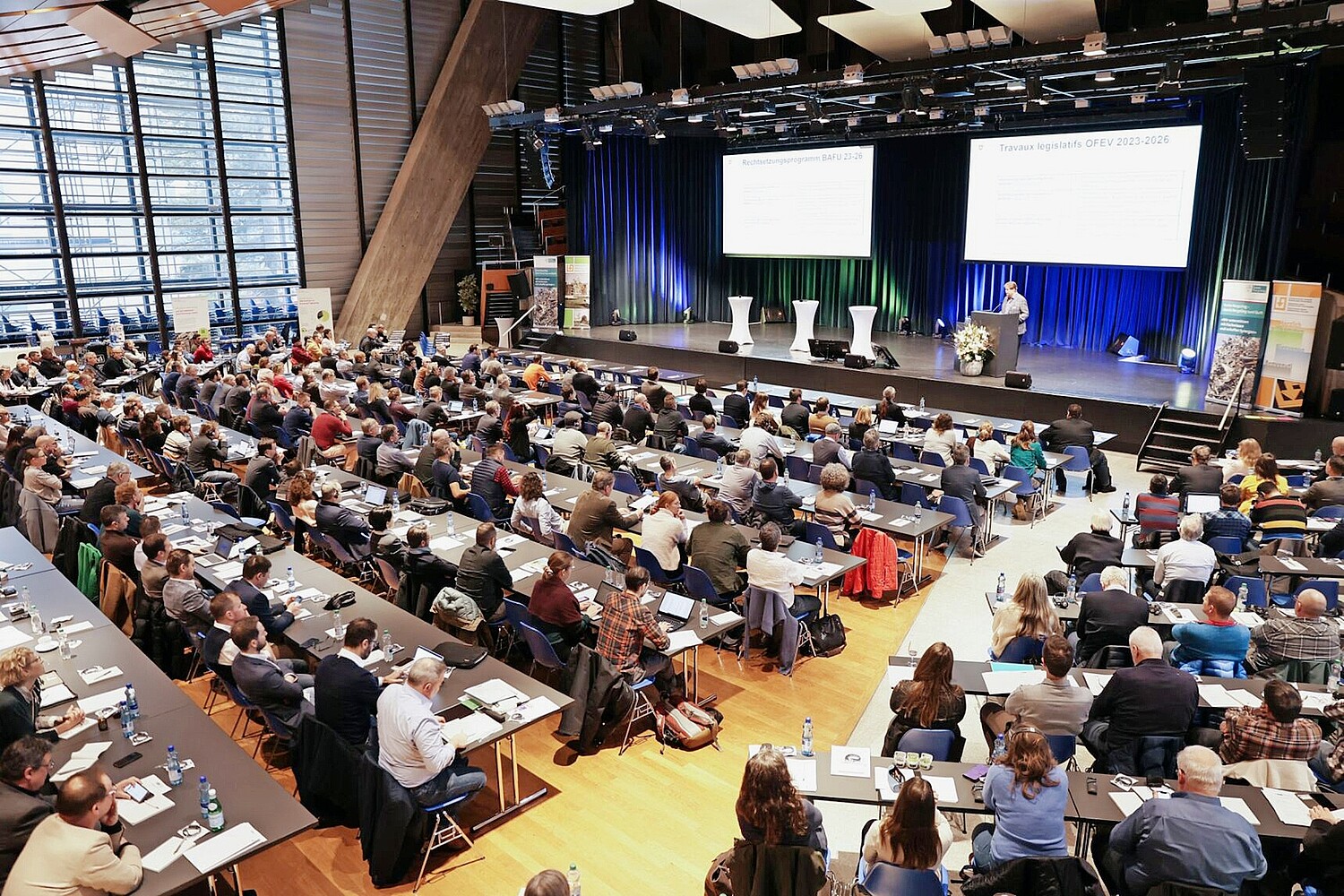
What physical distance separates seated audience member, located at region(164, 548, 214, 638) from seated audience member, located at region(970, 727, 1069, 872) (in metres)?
5.09

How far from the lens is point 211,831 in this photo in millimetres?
3881

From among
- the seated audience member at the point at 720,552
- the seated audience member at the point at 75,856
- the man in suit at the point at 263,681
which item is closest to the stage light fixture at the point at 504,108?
the seated audience member at the point at 720,552

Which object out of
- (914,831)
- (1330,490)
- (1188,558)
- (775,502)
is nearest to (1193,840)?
(914,831)

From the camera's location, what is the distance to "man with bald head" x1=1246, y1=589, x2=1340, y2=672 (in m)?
5.57

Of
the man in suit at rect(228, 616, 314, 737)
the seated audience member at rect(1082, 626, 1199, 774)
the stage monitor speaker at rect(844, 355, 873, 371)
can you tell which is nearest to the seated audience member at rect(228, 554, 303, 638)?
the man in suit at rect(228, 616, 314, 737)

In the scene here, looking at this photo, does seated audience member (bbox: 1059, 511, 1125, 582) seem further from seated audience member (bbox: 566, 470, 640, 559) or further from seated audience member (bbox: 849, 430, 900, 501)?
seated audience member (bbox: 566, 470, 640, 559)

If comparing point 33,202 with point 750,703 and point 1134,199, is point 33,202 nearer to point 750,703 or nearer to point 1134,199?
point 750,703

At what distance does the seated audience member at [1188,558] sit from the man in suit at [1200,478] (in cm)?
249

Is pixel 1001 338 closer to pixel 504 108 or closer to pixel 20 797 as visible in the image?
pixel 504 108

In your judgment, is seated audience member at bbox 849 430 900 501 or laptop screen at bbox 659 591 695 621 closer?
laptop screen at bbox 659 591 695 621

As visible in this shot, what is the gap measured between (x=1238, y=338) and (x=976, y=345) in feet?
13.0

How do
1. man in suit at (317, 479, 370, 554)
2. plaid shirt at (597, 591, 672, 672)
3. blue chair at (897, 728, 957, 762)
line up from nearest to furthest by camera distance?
blue chair at (897, 728, 957, 762) → plaid shirt at (597, 591, 672, 672) → man in suit at (317, 479, 370, 554)

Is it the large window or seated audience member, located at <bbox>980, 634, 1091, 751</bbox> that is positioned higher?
the large window

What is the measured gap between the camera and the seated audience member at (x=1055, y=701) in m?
4.77
